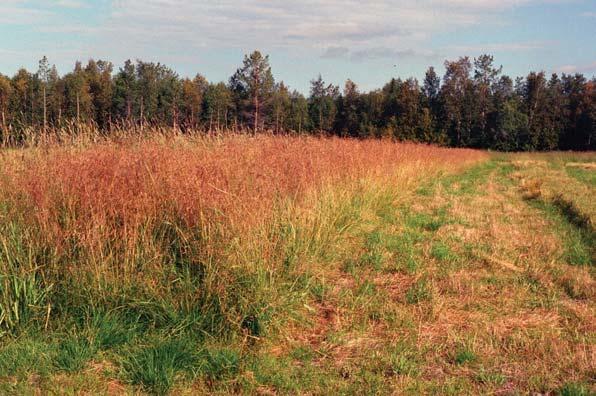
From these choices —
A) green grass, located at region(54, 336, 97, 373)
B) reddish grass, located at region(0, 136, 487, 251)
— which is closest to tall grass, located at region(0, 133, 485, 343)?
reddish grass, located at region(0, 136, 487, 251)

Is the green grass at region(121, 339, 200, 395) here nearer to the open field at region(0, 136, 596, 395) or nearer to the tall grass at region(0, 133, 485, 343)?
the open field at region(0, 136, 596, 395)

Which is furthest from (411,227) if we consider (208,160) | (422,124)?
(422,124)

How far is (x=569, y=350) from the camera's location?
384 centimetres

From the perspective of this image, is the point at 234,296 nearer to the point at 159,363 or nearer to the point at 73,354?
the point at 159,363

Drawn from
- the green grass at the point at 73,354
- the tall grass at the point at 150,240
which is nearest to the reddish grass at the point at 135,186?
the tall grass at the point at 150,240

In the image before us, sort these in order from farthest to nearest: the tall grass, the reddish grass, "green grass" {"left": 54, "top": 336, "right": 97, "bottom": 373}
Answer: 1. the reddish grass
2. the tall grass
3. "green grass" {"left": 54, "top": 336, "right": 97, "bottom": 373}

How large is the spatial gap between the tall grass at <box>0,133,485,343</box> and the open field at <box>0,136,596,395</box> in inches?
0.7

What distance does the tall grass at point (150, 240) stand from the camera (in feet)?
13.3

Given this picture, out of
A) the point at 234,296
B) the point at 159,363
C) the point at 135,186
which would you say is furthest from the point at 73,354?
the point at 135,186

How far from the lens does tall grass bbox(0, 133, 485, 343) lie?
4.06m

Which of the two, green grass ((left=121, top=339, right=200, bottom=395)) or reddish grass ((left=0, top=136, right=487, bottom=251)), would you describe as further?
reddish grass ((left=0, top=136, right=487, bottom=251))

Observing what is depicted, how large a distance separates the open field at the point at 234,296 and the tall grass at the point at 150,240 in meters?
0.02

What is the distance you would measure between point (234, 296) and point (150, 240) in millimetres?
1066

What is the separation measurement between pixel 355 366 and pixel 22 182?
11.7 feet
